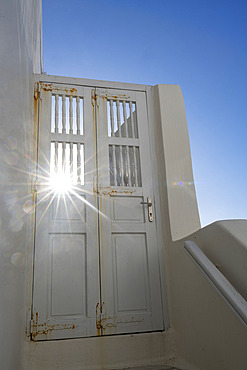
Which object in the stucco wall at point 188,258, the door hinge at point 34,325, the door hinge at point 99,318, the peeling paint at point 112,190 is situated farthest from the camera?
the peeling paint at point 112,190

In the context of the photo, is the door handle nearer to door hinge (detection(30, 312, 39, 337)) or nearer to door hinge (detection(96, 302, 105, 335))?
door hinge (detection(96, 302, 105, 335))

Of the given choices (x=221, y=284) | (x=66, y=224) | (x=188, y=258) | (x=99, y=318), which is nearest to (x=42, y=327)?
(x=99, y=318)

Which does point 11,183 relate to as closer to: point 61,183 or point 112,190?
point 61,183

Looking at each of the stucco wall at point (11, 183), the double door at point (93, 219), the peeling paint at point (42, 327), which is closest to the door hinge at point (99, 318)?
the double door at point (93, 219)

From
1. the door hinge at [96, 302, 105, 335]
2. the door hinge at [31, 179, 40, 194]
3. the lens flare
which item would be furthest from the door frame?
the door hinge at [96, 302, 105, 335]

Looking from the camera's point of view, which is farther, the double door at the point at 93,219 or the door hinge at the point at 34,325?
the double door at the point at 93,219

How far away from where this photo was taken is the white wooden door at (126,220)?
263 centimetres

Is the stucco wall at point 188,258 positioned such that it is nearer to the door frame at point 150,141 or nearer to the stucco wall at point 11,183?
the door frame at point 150,141

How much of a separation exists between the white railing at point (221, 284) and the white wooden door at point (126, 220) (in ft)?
2.53

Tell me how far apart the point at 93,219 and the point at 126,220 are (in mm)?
299

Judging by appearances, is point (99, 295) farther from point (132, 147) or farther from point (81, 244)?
point (132, 147)

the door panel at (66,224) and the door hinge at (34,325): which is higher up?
the door panel at (66,224)

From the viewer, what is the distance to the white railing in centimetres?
150

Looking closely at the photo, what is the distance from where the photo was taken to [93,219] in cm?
280
